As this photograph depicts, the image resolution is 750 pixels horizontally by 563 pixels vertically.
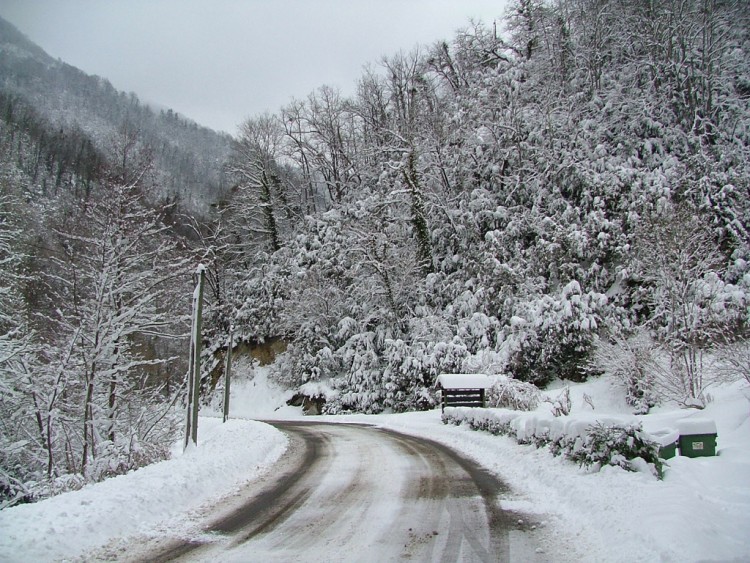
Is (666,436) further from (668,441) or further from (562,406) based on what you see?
(562,406)

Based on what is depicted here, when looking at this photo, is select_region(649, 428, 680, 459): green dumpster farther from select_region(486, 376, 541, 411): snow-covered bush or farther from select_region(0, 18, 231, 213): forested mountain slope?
select_region(0, 18, 231, 213): forested mountain slope

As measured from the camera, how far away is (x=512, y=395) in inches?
699

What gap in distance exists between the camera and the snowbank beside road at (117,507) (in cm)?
497

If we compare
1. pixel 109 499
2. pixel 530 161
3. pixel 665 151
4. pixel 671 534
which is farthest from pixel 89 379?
pixel 665 151

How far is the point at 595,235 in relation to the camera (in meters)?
24.5

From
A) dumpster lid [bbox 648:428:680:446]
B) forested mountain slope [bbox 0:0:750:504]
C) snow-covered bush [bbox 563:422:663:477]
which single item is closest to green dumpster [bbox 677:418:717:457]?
dumpster lid [bbox 648:428:680:446]

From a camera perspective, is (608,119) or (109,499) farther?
(608,119)

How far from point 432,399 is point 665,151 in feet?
59.9

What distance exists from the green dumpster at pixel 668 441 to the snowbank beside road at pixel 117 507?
6.72m

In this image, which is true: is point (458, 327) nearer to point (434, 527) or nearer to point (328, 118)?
point (434, 527)

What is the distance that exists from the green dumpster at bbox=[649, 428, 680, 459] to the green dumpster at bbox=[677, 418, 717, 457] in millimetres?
118

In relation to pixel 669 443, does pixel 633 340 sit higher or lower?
higher

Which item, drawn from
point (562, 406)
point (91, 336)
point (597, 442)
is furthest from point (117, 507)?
point (562, 406)

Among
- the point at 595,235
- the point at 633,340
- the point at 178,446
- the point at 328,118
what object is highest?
the point at 328,118
